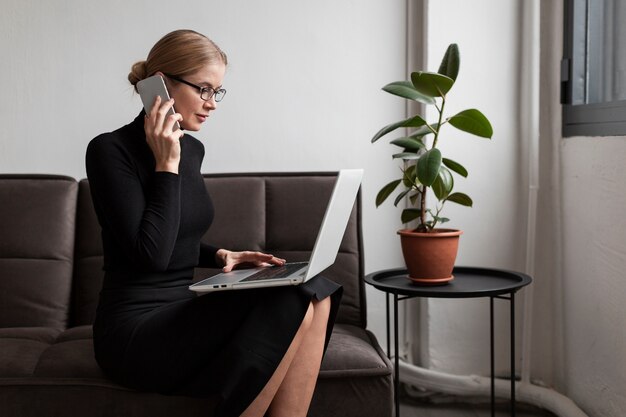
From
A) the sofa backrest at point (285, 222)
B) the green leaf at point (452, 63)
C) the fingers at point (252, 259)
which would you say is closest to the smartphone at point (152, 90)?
the fingers at point (252, 259)

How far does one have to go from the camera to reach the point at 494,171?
270cm

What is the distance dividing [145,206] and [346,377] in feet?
2.12

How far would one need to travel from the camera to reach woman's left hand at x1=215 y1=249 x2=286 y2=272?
6.83ft

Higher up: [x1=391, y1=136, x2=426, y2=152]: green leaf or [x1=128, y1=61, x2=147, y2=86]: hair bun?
[x1=128, y1=61, x2=147, y2=86]: hair bun

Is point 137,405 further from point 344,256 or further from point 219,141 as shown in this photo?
point 219,141

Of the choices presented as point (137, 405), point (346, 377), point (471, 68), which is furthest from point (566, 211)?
point (137, 405)

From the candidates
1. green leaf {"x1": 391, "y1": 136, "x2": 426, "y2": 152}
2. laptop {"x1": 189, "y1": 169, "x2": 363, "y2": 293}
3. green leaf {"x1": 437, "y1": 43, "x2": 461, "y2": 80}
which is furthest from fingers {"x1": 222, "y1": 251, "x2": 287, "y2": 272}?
green leaf {"x1": 437, "y1": 43, "x2": 461, "y2": 80}

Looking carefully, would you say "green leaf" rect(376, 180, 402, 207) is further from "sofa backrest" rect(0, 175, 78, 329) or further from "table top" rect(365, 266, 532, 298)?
"sofa backrest" rect(0, 175, 78, 329)

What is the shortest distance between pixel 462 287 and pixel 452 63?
25.0 inches

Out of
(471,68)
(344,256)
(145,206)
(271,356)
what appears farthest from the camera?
(471,68)

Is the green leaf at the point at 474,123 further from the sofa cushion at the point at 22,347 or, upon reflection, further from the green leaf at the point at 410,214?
the sofa cushion at the point at 22,347

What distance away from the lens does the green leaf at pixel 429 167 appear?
205cm

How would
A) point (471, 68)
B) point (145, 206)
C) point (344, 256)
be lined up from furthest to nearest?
point (471, 68) → point (344, 256) → point (145, 206)

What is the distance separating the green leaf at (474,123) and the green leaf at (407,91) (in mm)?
92
